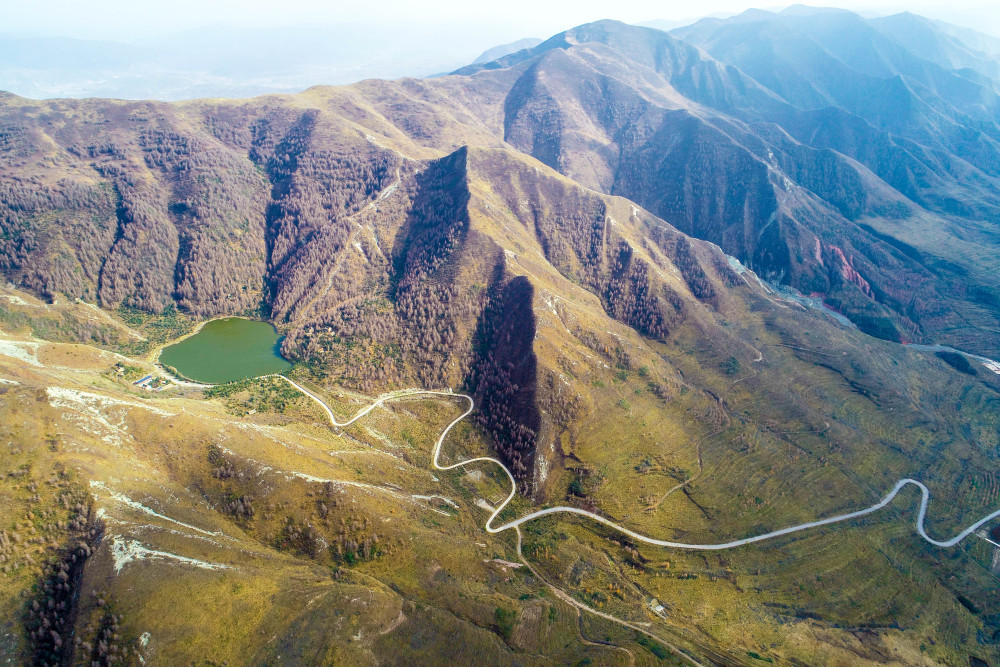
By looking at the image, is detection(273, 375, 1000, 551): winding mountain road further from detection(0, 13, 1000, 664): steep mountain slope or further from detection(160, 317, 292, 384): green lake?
detection(160, 317, 292, 384): green lake

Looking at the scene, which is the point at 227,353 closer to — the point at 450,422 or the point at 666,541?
the point at 450,422

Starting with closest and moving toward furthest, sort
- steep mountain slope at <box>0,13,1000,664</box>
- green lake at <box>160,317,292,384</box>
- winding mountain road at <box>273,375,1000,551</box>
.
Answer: steep mountain slope at <box>0,13,1000,664</box> → winding mountain road at <box>273,375,1000,551</box> → green lake at <box>160,317,292,384</box>

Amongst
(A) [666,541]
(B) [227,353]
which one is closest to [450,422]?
(A) [666,541]

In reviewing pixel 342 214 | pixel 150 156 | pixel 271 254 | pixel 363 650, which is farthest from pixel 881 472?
pixel 150 156

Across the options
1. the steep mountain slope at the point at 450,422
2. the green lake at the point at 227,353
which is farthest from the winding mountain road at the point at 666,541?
the green lake at the point at 227,353

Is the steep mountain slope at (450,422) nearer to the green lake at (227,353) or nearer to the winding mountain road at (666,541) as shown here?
the winding mountain road at (666,541)

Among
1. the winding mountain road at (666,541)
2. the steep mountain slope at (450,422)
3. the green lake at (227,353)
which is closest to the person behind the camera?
the steep mountain slope at (450,422)

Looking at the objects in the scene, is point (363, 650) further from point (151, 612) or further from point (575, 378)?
point (575, 378)

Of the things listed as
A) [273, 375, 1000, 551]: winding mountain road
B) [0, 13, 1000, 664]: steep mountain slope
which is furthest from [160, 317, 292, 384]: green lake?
[273, 375, 1000, 551]: winding mountain road

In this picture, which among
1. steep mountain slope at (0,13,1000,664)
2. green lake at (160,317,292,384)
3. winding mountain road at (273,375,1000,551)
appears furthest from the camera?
green lake at (160,317,292,384)
